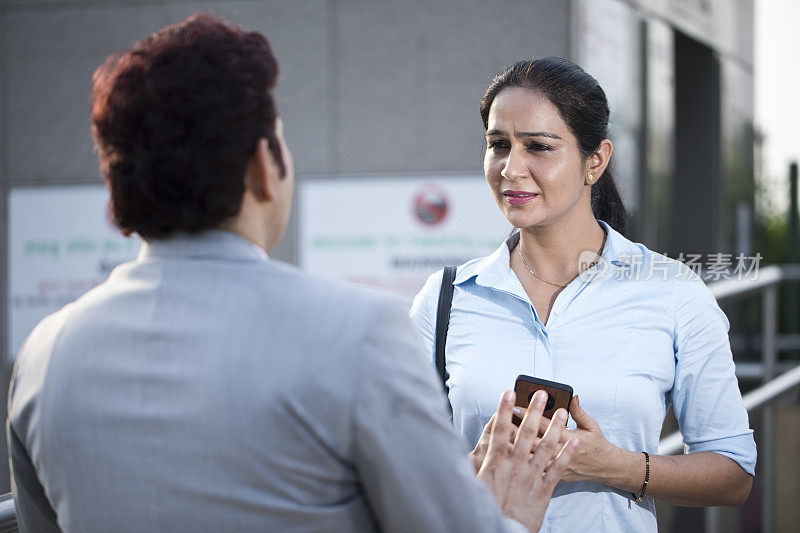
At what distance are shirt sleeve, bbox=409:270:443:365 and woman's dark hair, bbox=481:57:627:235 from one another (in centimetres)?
45

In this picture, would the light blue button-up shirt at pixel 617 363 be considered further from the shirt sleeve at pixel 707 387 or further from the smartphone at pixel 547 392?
the smartphone at pixel 547 392

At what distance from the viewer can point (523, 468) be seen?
1.50 meters

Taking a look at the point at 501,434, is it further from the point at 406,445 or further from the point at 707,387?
the point at 707,387

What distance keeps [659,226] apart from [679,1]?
1955mm

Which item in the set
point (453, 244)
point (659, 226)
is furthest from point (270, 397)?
point (659, 226)

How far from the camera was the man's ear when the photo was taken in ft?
4.03

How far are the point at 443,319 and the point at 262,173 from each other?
1.05 m

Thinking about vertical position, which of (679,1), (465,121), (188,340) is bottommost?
(188,340)

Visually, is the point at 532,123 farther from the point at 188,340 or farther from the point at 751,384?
the point at 751,384

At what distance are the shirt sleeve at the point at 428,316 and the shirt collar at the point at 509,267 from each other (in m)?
0.06

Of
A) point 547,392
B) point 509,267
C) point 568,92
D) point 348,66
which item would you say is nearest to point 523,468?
point 547,392

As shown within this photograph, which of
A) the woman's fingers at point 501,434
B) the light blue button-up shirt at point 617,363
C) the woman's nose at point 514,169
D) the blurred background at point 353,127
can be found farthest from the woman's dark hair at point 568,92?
the blurred background at point 353,127

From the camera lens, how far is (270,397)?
3.71ft

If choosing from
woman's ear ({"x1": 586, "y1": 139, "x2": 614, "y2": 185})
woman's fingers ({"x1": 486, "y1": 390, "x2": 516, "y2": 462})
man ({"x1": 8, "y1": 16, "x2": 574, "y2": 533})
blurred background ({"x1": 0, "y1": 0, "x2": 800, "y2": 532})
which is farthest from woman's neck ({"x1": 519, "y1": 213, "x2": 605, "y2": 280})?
blurred background ({"x1": 0, "y1": 0, "x2": 800, "y2": 532})
